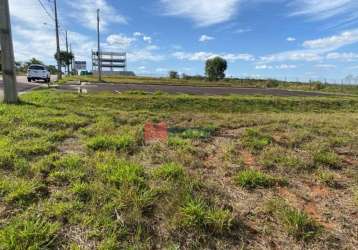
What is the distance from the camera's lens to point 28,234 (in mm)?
2441

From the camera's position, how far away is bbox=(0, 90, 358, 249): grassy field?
2.62 metres

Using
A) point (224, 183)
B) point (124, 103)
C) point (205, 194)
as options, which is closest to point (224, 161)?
point (224, 183)

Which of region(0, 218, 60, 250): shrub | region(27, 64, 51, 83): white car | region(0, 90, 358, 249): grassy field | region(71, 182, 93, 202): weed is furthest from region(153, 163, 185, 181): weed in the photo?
region(27, 64, 51, 83): white car

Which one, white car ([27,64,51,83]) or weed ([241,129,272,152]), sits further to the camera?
white car ([27,64,51,83])

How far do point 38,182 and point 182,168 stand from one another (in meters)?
1.65

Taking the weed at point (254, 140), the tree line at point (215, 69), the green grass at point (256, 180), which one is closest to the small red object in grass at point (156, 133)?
the weed at point (254, 140)

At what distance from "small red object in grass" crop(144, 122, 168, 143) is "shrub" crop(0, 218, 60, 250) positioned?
2850 mm

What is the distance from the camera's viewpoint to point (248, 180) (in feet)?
12.0

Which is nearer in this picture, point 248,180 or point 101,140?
point 248,180

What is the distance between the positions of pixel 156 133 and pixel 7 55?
6.20 metres

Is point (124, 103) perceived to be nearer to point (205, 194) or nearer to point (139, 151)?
point (139, 151)

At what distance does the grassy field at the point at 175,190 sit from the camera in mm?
2617

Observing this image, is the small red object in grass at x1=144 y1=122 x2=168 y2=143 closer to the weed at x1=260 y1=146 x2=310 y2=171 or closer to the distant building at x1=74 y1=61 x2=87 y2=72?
the weed at x1=260 y1=146 x2=310 y2=171

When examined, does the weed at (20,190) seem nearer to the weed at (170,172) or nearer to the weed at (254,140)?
the weed at (170,172)
